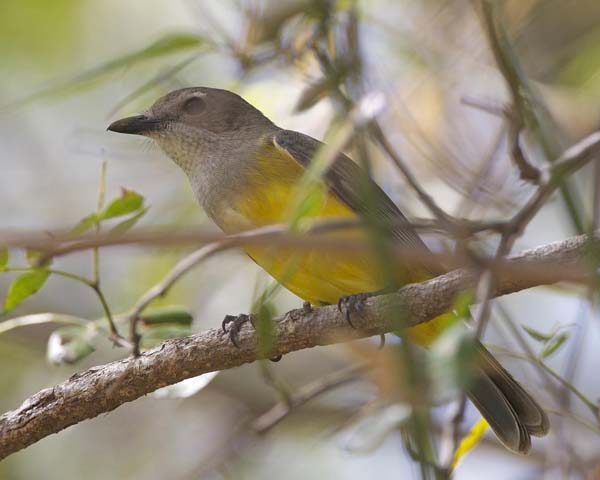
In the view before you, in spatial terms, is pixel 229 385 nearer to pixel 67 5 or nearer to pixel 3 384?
pixel 3 384

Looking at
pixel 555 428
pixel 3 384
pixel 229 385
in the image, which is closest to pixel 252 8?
pixel 555 428

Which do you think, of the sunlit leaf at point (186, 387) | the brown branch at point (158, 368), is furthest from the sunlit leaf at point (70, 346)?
the sunlit leaf at point (186, 387)

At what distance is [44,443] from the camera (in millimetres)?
6961

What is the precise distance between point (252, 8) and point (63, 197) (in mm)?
2968

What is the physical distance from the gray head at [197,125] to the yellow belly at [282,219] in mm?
431

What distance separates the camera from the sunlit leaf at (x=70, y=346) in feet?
11.2

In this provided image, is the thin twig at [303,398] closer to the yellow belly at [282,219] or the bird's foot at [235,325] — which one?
the yellow belly at [282,219]

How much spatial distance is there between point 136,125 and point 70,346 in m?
1.43

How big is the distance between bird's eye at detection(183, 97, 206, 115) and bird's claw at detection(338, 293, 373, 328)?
1766 mm

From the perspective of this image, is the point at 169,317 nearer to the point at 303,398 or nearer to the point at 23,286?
the point at 23,286

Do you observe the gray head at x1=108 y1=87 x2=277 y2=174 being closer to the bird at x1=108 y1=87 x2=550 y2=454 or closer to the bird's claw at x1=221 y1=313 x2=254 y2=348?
the bird at x1=108 y1=87 x2=550 y2=454

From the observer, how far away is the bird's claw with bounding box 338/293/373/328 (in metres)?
3.15

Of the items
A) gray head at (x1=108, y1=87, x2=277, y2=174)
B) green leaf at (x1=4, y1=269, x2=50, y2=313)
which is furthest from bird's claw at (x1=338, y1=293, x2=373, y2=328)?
gray head at (x1=108, y1=87, x2=277, y2=174)

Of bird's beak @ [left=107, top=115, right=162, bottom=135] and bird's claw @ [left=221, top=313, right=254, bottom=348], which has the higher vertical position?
bird's beak @ [left=107, top=115, right=162, bottom=135]
